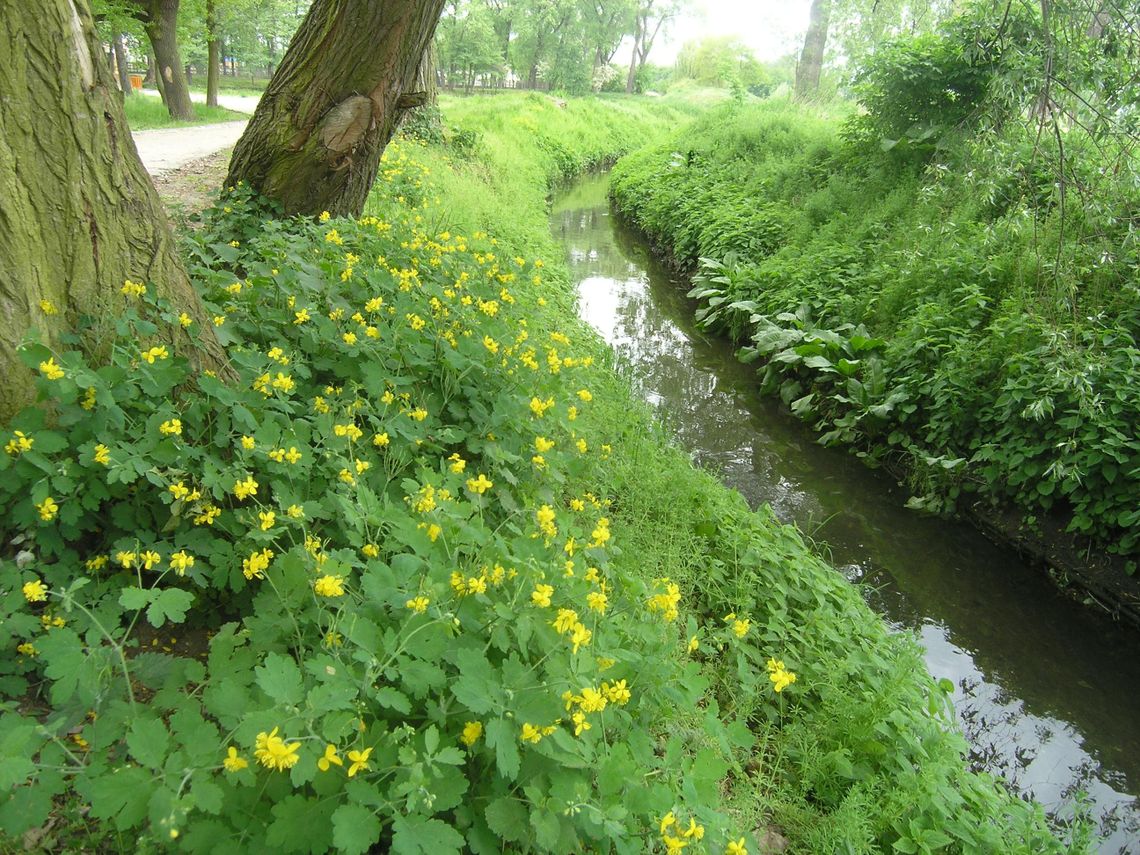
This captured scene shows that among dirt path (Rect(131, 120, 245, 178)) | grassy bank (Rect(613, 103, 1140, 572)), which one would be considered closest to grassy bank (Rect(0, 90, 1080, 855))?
grassy bank (Rect(613, 103, 1140, 572))

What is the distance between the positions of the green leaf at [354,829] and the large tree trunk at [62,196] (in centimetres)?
161

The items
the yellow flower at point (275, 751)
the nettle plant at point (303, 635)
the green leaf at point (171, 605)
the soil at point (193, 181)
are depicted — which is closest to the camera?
the yellow flower at point (275, 751)

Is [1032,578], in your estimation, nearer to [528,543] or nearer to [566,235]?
[528,543]

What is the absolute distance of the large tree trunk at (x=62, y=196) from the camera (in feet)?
6.87

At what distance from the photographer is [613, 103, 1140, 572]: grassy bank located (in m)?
4.80

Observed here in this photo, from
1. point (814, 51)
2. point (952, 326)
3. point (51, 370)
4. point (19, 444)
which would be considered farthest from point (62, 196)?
point (814, 51)

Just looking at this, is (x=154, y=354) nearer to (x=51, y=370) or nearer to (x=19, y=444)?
(x=51, y=370)

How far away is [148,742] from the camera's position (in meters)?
1.39

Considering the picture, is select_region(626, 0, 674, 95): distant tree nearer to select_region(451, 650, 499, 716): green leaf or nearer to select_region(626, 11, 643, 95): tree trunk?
select_region(626, 11, 643, 95): tree trunk

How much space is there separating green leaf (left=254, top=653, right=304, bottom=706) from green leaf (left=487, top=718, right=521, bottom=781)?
1.39 feet

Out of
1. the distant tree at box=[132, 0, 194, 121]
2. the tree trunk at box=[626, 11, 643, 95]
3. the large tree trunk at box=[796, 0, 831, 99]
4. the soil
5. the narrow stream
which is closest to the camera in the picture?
the narrow stream

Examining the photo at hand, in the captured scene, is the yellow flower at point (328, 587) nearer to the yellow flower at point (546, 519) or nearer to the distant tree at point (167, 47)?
the yellow flower at point (546, 519)

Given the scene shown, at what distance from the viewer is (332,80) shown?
4281 mm

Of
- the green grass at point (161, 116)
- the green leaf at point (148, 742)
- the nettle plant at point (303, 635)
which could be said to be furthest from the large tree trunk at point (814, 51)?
the green leaf at point (148, 742)
